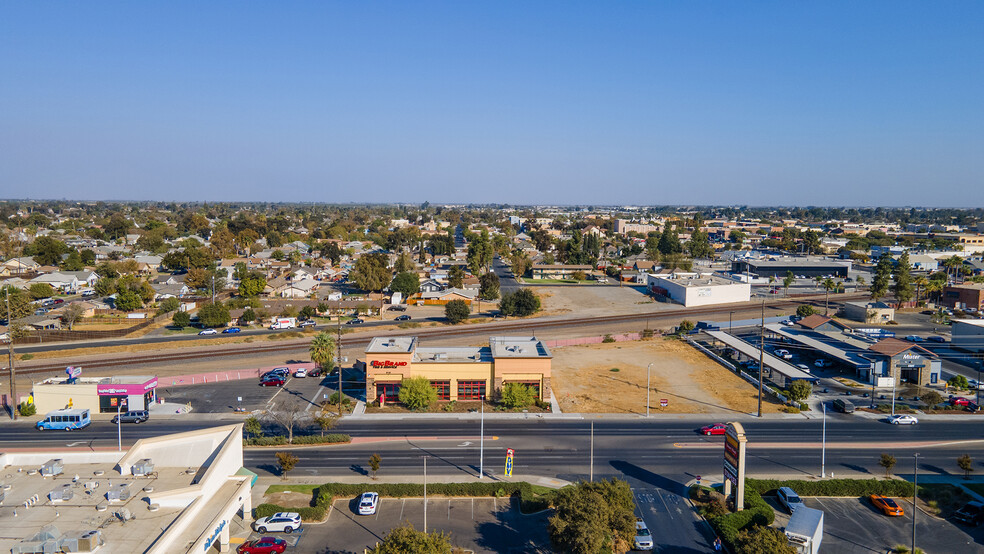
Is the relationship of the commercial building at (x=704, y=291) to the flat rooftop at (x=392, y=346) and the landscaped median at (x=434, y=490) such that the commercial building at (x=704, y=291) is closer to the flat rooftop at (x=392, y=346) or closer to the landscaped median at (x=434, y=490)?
the flat rooftop at (x=392, y=346)

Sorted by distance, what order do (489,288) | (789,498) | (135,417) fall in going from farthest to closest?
(489,288)
(135,417)
(789,498)

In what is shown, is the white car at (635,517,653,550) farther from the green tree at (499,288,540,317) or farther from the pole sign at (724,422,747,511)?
the green tree at (499,288,540,317)

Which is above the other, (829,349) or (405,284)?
(405,284)

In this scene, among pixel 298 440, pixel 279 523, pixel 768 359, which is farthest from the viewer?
pixel 768 359

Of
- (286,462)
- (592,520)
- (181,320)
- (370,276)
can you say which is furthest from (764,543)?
(370,276)

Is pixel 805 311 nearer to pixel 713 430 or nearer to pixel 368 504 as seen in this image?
pixel 713 430

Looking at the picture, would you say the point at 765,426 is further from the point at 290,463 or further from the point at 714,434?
the point at 290,463

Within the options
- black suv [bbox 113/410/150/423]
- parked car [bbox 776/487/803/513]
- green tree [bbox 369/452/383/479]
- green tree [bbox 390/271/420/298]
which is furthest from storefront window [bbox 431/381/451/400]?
green tree [bbox 390/271/420/298]
